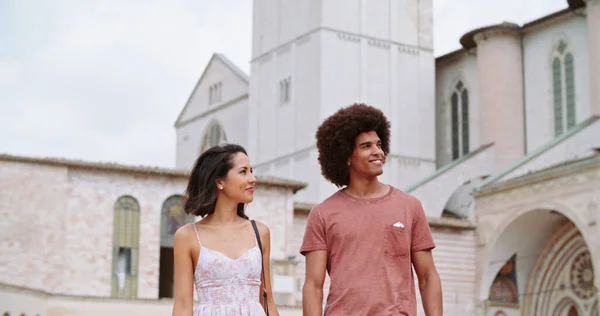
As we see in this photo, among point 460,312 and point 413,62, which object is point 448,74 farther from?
point 460,312

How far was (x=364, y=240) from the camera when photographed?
5637 mm

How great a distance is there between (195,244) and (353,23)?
102ft

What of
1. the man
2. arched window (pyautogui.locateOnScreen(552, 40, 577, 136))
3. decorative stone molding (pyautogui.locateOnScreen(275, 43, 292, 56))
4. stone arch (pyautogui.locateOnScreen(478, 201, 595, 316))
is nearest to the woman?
the man

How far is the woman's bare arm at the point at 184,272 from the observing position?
5.43 metres

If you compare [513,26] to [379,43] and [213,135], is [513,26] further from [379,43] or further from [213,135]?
[213,135]

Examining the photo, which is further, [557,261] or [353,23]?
[353,23]

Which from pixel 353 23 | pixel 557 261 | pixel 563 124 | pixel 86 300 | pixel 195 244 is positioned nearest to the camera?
pixel 195 244

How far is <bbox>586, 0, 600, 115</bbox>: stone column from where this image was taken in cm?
3073

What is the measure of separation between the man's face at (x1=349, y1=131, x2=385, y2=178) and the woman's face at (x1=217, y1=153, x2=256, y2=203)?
554 millimetres

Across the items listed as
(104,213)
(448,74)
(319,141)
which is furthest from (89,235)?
(319,141)

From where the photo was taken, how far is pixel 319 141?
597 centimetres

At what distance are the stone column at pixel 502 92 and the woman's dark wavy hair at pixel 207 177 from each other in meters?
28.7

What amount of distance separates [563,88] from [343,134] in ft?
93.1

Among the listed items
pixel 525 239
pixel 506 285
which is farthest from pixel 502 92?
pixel 506 285
